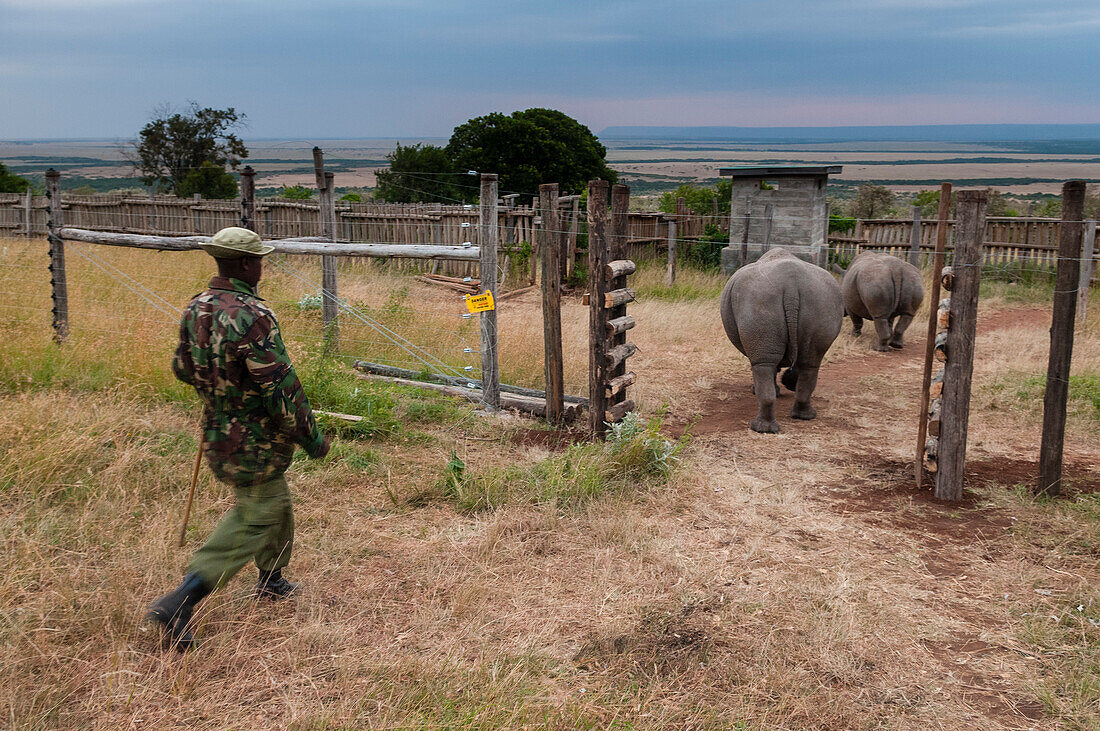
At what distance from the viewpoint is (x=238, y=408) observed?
3.65m

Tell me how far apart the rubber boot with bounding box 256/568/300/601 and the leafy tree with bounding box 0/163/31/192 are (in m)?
27.1

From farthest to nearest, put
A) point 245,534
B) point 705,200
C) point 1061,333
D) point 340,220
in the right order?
point 705,200 < point 340,220 < point 1061,333 < point 245,534

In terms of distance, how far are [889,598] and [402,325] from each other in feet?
21.8

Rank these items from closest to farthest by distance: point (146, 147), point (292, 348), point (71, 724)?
1. point (71, 724)
2. point (292, 348)
3. point (146, 147)

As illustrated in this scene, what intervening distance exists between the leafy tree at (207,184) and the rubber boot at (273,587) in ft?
80.8

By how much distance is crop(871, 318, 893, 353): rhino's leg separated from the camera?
37.3 ft

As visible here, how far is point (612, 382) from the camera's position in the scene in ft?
22.3

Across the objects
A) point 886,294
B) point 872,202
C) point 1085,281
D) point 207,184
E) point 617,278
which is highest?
point 207,184

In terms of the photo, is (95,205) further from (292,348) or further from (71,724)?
(71,724)

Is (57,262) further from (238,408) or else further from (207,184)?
(207,184)

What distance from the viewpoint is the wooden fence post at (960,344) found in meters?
5.49

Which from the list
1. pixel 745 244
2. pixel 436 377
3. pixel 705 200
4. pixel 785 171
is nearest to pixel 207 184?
pixel 705 200

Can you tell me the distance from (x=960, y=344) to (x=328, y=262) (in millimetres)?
5903

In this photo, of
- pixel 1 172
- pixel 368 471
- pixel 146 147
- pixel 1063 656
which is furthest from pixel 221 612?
pixel 146 147
